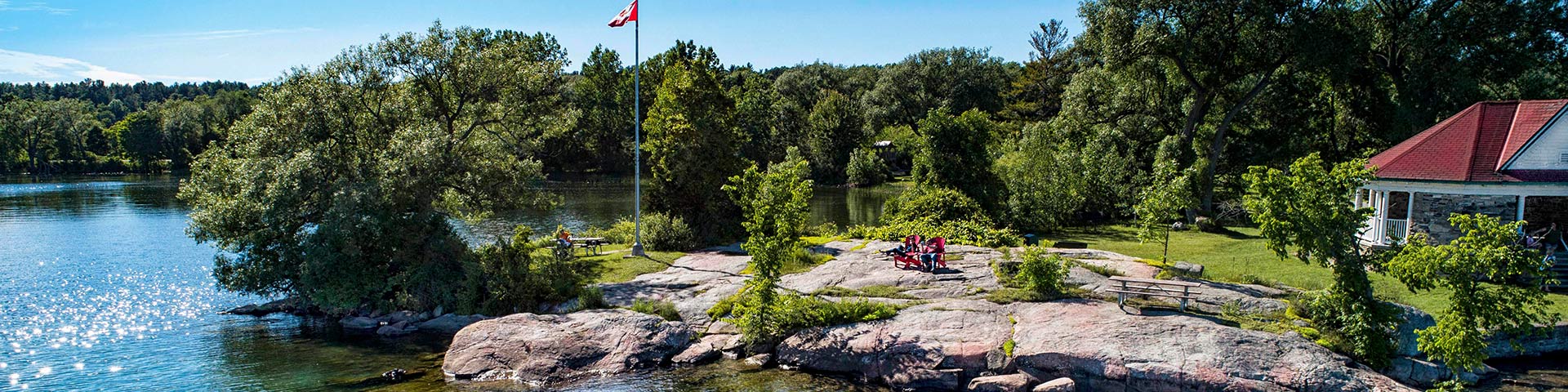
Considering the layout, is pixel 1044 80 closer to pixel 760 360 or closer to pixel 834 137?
pixel 834 137

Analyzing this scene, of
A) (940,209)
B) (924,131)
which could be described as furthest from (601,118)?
(940,209)

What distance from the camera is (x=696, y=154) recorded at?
30.4 m

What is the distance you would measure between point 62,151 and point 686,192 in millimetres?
108173

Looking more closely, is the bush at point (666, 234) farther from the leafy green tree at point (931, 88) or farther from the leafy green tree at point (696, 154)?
the leafy green tree at point (931, 88)

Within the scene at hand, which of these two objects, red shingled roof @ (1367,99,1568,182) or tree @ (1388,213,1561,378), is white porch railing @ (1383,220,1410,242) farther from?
tree @ (1388,213,1561,378)

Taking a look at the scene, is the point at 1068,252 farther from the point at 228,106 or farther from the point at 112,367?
the point at 228,106

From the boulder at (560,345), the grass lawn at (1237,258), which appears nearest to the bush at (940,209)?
the grass lawn at (1237,258)

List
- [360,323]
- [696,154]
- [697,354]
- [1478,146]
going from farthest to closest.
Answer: [696,154]
[1478,146]
[360,323]
[697,354]

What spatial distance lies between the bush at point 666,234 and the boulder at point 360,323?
30.9ft

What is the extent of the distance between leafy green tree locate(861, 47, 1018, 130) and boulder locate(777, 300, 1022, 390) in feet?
196

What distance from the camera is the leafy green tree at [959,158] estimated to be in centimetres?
3331

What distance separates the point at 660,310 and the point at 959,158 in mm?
17456

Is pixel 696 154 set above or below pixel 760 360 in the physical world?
above

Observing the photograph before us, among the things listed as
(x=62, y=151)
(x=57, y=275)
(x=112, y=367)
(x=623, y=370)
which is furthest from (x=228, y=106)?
(x=623, y=370)
